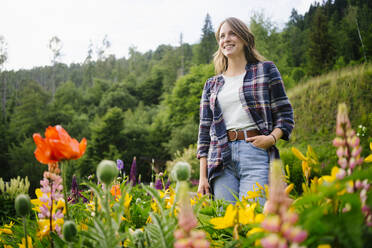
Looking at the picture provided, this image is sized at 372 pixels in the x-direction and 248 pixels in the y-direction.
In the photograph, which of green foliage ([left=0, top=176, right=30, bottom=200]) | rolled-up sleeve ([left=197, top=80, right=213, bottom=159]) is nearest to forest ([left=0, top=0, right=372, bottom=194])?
green foliage ([left=0, top=176, right=30, bottom=200])

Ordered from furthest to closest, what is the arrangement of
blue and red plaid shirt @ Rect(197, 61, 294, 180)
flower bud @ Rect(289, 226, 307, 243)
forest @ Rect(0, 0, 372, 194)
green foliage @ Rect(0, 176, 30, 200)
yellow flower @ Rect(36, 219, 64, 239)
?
forest @ Rect(0, 0, 372, 194), green foliage @ Rect(0, 176, 30, 200), blue and red plaid shirt @ Rect(197, 61, 294, 180), yellow flower @ Rect(36, 219, 64, 239), flower bud @ Rect(289, 226, 307, 243)

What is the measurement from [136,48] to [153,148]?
110 feet

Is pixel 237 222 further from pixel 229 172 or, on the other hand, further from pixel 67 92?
pixel 67 92

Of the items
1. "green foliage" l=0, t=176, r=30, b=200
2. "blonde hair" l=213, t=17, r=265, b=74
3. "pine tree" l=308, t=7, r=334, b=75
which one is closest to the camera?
"blonde hair" l=213, t=17, r=265, b=74

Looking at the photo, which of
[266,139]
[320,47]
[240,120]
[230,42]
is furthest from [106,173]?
[320,47]

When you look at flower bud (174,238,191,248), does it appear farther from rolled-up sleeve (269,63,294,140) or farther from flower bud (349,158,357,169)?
rolled-up sleeve (269,63,294,140)

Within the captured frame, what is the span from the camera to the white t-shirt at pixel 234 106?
188 cm

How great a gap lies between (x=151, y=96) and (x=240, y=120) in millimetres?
34278

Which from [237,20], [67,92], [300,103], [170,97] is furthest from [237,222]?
[67,92]

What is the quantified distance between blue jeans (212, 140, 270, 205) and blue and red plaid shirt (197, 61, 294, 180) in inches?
2.1

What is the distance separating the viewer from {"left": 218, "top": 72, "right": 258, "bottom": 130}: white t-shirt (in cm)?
188

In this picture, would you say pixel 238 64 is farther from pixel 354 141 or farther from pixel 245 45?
pixel 354 141

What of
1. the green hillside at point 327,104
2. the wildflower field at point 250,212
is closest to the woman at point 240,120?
the wildflower field at point 250,212

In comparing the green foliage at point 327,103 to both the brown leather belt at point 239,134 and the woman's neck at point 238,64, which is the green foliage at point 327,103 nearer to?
the woman's neck at point 238,64
